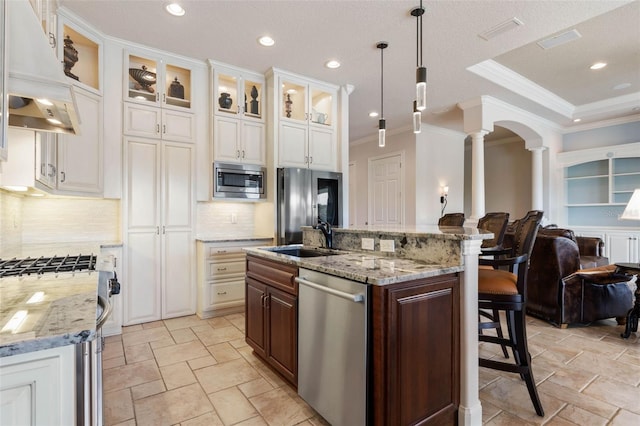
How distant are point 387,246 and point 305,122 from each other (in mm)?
2558

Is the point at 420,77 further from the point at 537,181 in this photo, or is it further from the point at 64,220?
the point at 537,181

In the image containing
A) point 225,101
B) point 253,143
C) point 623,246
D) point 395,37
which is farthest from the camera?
point 623,246

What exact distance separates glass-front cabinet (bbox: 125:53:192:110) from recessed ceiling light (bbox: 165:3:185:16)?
3.03 feet

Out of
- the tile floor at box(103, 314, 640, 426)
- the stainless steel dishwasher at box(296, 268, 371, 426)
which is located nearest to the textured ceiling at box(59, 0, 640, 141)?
the stainless steel dishwasher at box(296, 268, 371, 426)

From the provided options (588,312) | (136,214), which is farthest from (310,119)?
(588,312)

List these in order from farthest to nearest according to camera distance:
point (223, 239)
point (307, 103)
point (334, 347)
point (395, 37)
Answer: point (307, 103), point (223, 239), point (395, 37), point (334, 347)

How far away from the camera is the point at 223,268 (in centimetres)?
369

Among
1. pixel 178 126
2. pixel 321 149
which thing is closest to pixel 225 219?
pixel 178 126

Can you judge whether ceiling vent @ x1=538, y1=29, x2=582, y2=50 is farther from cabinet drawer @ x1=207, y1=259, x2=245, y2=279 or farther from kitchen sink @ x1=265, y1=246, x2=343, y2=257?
cabinet drawer @ x1=207, y1=259, x2=245, y2=279

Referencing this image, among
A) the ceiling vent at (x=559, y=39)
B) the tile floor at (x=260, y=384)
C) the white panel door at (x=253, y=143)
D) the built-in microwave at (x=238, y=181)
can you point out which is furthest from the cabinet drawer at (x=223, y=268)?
the ceiling vent at (x=559, y=39)

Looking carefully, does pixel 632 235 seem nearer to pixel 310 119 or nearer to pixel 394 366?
pixel 310 119

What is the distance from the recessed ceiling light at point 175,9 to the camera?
2.68 meters

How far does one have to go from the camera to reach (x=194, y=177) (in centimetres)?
374

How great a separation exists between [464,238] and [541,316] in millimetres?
2631
